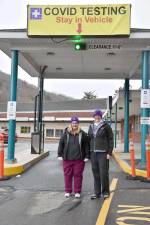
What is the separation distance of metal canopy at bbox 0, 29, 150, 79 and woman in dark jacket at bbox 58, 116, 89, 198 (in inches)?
225

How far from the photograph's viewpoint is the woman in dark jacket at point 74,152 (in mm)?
9750

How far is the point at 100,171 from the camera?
9672 mm

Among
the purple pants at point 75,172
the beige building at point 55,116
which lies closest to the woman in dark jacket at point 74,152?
the purple pants at point 75,172

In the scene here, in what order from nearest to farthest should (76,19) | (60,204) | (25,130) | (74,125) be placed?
(60,204) → (74,125) → (76,19) → (25,130)

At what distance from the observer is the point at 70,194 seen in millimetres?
9992

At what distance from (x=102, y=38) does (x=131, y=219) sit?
323 inches

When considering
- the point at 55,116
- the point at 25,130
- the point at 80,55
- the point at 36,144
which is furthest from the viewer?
the point at 25,130

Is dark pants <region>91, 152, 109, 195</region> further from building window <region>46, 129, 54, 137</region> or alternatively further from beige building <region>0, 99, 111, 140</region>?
building window <region>46, 129, 54, 137</region>

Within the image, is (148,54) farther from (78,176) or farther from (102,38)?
(78,176)

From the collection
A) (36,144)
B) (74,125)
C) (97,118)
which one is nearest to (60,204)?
(74,125)

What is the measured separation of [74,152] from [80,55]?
29.1 ft

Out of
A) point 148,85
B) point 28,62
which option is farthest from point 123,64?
point 148,85

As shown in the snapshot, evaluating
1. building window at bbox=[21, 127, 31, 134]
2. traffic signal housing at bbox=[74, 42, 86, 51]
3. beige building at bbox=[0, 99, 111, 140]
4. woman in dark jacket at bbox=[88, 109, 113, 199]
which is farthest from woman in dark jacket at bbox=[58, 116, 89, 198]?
building window at bbox=[21, 127, 31, 134]

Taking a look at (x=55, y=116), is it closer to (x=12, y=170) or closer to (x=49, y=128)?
(x=49, y=128)
